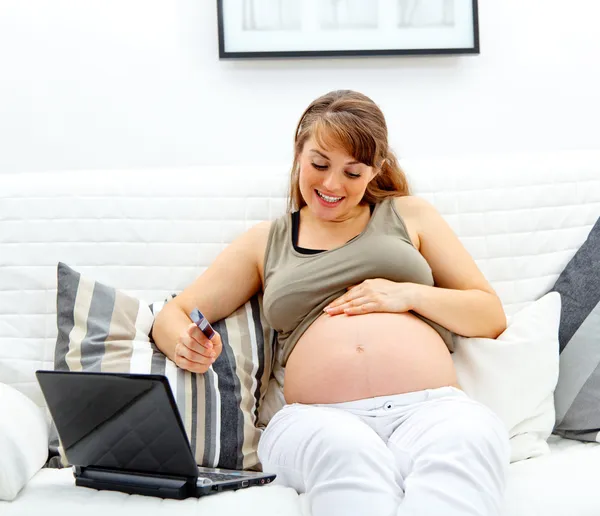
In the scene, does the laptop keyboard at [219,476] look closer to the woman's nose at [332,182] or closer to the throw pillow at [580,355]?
the woman's nose at [332,182]

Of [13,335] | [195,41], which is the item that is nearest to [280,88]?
[195,41]

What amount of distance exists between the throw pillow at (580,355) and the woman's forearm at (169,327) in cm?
82

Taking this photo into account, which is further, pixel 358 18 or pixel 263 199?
pixel 358 18

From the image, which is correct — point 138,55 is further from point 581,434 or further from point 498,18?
point 581,434

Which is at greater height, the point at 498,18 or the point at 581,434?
the point at 498,18

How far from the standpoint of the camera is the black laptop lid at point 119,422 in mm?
1283

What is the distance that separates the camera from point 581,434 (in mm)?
1732

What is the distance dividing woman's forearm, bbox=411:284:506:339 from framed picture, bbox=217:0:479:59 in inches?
30.7

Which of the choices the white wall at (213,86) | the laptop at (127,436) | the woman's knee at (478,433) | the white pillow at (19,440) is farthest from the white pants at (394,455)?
the white wall at (213,86)

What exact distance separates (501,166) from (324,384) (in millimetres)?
773

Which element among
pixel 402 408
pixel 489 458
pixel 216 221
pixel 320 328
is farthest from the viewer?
pixel 216 221

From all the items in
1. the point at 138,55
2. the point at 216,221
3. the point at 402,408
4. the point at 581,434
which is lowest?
the point at 581,434

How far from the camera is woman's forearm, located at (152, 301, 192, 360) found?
1650 millimetres

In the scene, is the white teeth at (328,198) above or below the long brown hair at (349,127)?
below
